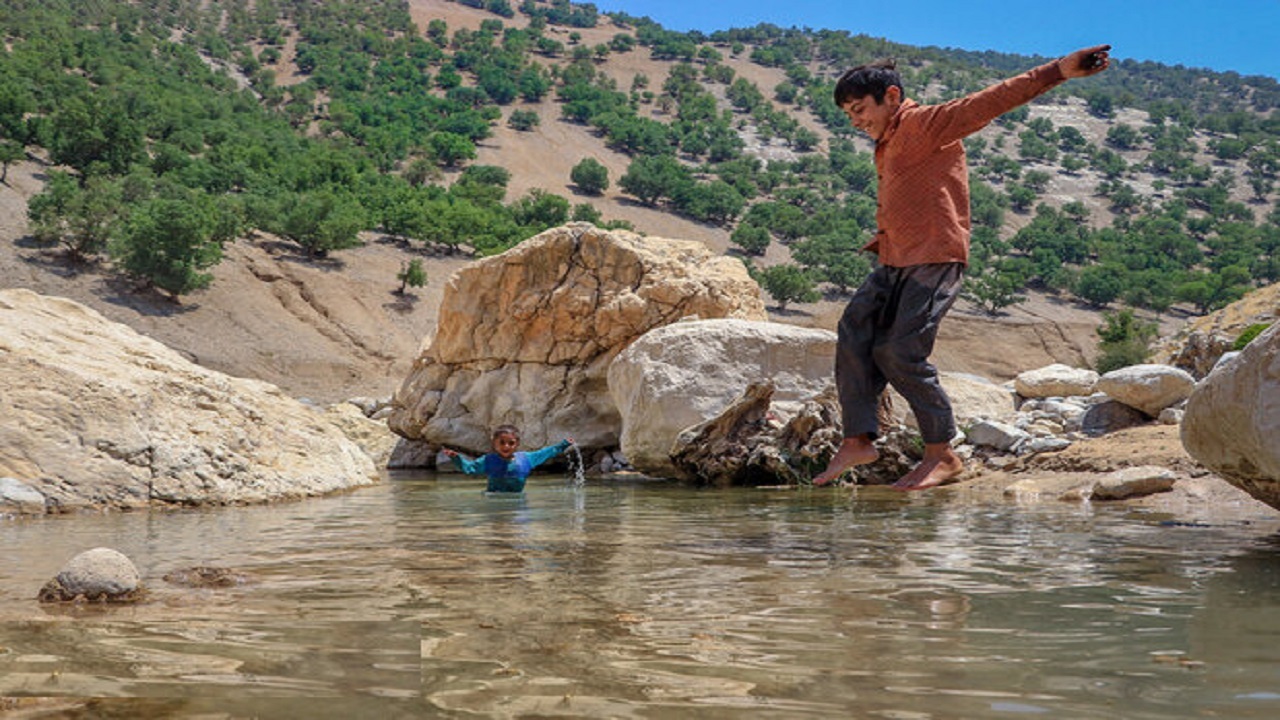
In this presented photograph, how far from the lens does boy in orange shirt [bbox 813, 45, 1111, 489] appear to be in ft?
14.3

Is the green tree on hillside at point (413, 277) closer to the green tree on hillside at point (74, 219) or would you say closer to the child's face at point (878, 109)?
the green tree on hillside at point (74, 219)

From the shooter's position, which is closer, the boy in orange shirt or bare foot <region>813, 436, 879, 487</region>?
the boy in orange shirt

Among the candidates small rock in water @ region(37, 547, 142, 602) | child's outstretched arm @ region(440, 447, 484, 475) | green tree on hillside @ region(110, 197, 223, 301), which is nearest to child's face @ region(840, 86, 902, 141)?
small rock in water @ region(37, 547, 142, 602)

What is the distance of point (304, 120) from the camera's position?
7494 centimetres

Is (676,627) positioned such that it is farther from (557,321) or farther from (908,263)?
(557,321)

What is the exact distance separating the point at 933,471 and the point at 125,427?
5156 mm

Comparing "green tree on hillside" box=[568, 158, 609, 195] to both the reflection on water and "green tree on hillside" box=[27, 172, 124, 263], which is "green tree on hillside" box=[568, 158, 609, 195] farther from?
the reflection on water

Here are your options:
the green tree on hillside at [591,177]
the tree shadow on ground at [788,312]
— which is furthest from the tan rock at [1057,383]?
the green tree on hillside at [591,177]

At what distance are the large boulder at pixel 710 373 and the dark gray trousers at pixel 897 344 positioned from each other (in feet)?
19.3

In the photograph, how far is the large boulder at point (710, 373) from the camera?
10703 millimetres

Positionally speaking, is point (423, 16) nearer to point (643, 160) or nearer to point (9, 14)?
point (643, 160)

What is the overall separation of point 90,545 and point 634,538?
2.32 metres

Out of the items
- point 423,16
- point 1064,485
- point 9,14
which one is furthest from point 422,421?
point 423,16

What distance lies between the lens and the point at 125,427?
6.74 meters
